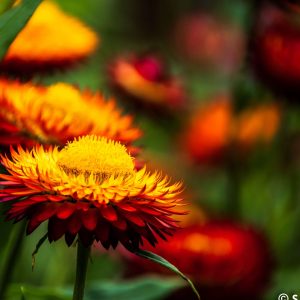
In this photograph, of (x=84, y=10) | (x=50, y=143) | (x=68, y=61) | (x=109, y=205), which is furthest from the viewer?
(x=84, y=10)

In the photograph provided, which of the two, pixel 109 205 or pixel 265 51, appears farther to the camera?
pixel 265 51

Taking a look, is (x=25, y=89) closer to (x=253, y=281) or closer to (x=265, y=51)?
(x=253, y=281)

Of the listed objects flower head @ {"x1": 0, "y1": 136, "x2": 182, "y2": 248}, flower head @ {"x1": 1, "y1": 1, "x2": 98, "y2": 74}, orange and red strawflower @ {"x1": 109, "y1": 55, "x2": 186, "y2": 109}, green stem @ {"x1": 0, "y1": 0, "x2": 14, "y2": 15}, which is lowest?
orange and red strawflower @ {"x1": 109, "y1": 55, "x2": 186, "y2": 109}

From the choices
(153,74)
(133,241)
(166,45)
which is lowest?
(166,45)

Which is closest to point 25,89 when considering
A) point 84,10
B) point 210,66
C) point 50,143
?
point 50,143

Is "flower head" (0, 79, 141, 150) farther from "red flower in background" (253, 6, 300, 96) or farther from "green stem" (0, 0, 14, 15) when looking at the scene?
"red flower in background" (253, 6, 300, 96)

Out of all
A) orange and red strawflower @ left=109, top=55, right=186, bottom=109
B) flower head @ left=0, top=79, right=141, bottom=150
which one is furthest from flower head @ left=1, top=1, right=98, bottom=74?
orange and red strawflower @ left=109, top=55, right=186, bottom=109
